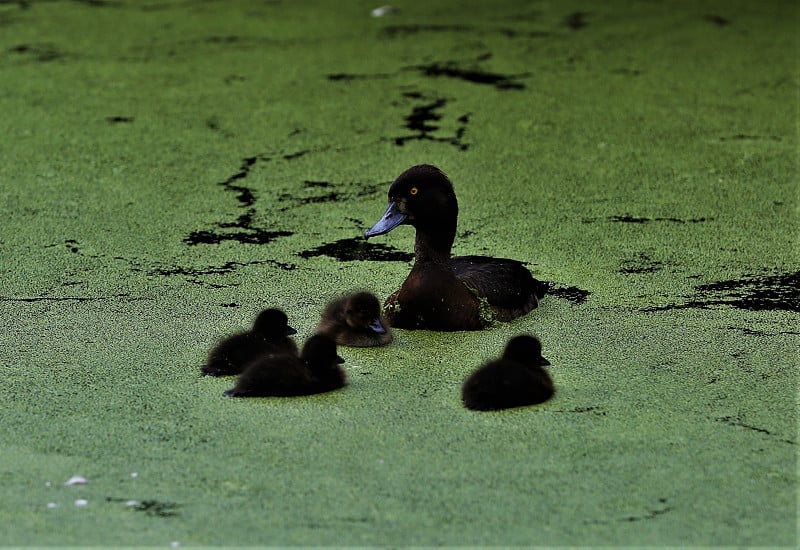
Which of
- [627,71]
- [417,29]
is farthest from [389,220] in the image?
[417,29]

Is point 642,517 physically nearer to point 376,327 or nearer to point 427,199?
point 376,327

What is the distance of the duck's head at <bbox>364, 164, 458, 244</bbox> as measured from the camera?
358cm

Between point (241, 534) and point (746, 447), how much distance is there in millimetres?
1059

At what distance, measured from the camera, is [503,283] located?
3592 mm

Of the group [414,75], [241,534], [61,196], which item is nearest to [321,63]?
[414,75]

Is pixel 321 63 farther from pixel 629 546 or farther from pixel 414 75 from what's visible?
pixel 629 546

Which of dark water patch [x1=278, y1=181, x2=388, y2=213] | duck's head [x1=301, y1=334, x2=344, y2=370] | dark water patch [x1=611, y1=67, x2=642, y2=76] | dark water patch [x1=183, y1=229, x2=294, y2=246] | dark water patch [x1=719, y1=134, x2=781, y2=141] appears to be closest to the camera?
duck's head [x1=301, y1=334, x2=344, y2=370]

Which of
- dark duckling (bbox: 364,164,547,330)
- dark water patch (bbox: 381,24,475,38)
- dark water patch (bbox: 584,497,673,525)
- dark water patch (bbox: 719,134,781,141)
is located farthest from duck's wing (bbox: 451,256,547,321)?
dark water patch (bbox: 381,24,475,38)

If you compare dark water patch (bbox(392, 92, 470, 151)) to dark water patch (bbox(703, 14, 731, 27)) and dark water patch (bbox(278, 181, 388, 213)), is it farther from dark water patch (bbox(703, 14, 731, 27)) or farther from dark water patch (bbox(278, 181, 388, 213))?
dark water patch (bbox(703, 14, 731, 27))

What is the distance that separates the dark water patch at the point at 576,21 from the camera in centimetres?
666

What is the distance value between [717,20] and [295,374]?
4456 millimetres

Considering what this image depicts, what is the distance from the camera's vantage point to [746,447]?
2.69 metres

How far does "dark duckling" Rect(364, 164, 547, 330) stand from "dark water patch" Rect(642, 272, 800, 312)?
1.32ft

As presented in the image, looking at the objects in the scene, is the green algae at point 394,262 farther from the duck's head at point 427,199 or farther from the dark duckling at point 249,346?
the duck's head at point 427,199
